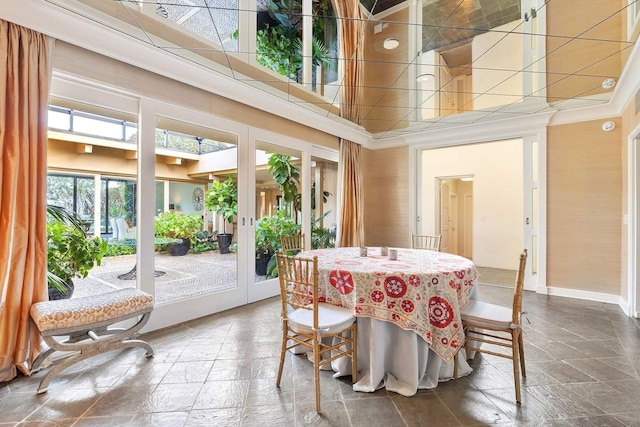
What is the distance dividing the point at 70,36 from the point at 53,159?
0.95 meters

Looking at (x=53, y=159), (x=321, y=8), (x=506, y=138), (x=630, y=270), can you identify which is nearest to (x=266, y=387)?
(x=53, y=159)

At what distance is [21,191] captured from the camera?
6.52 ft

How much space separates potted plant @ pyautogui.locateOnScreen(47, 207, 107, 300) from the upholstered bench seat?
15.6 inches

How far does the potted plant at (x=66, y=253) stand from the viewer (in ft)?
7.67

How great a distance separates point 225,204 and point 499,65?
5339 mm

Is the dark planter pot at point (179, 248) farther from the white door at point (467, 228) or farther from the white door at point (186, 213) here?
the white door at point (467, 228)

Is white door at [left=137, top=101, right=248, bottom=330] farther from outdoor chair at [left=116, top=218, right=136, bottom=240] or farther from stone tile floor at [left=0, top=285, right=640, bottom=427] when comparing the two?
stone tile floor at [left=0, top=285, right=640, bottom=427]

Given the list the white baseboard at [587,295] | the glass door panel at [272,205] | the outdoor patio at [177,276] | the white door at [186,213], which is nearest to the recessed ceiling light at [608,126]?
the white baseboard at [587,295]

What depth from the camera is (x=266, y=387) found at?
1.90 metres

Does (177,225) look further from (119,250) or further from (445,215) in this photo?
(445,215)

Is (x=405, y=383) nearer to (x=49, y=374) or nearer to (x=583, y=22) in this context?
(x=49, y=374)

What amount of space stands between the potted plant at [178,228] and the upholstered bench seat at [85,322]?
816mm

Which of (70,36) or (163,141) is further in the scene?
(163,141)

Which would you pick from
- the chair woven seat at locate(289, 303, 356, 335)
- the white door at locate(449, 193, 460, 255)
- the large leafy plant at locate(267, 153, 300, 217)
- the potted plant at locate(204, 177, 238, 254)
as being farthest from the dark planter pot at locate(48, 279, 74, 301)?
the white door at locate(449, 193, 460, 255)
